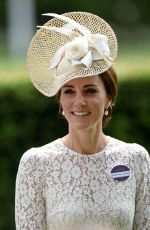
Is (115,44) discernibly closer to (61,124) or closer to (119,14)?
(61,124)

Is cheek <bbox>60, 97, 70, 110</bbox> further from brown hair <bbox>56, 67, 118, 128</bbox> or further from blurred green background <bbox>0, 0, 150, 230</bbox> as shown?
blurred green background <bbox>0, 0, 150, 230</bbox>

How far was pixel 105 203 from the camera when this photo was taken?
4.55 meters

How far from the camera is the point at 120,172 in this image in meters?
4.63

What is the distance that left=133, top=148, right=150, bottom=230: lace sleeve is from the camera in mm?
4648

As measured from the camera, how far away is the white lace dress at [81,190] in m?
4.50

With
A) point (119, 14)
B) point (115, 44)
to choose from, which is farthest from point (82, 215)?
point (119, 14)

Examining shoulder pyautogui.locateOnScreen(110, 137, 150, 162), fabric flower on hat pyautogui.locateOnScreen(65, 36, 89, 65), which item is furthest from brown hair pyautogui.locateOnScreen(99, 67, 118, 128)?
shoulder pyautogui.locateOnScreen(110, 137, 150, 162)

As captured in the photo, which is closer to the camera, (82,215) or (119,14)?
(82,215)

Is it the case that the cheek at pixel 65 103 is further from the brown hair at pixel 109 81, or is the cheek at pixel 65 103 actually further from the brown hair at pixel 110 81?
the brown hair at pixel 110 81

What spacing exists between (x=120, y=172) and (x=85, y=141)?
207 mm

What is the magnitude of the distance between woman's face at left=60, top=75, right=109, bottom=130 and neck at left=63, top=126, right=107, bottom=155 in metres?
0.07

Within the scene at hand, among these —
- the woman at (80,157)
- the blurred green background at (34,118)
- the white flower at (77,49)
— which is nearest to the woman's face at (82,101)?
the woman at (80,157)

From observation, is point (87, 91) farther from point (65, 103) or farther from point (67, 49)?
point (67, 49)

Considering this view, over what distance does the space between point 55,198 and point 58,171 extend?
0.43 feet
